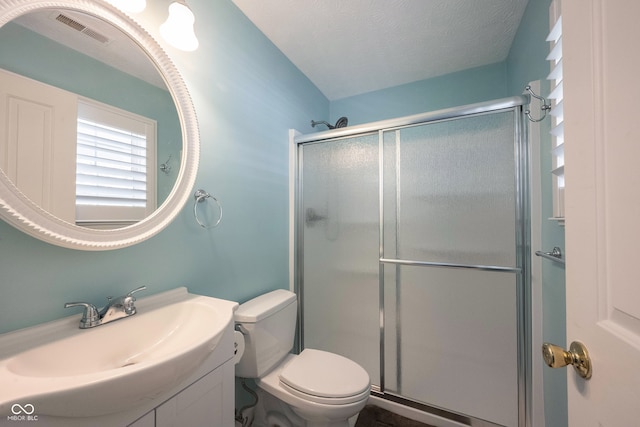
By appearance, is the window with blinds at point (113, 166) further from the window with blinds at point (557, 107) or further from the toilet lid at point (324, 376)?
the window with blinds at point (557, 107)

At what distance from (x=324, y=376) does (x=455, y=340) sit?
2.70 ft

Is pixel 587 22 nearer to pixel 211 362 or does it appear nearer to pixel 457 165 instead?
pixel 457 165

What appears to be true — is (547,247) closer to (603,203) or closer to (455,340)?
(455,340)

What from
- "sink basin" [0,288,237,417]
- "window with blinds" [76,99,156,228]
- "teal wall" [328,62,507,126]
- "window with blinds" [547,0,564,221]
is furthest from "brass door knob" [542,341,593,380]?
"teal wall" [328,62,507,126]

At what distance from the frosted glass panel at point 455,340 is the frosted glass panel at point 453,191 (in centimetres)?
13

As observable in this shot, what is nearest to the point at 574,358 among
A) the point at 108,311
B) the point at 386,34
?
the point at 108,311

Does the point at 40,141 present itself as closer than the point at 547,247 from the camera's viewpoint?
Yes

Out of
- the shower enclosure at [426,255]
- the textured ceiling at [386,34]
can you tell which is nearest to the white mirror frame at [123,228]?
the textured ceiling at [386,34]

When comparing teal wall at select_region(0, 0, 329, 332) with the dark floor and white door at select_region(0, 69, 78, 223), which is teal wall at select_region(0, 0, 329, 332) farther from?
the dark floor

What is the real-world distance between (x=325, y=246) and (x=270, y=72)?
1.25 metres

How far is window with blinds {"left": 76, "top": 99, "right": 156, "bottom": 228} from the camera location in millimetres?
770

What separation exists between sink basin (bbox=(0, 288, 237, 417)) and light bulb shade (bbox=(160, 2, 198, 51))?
101 cm

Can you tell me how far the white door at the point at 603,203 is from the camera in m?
0.35

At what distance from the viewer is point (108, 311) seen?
2.52ft
